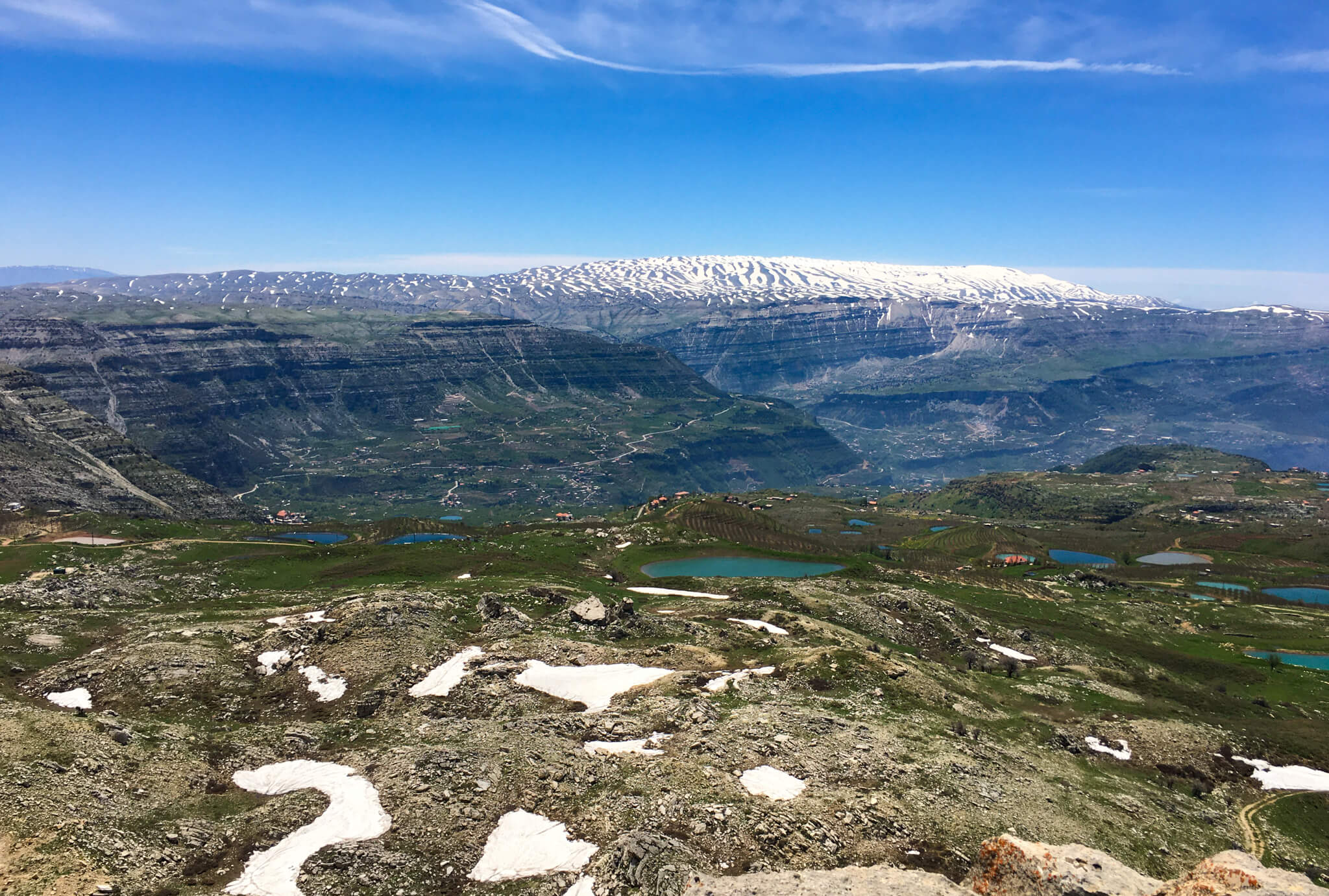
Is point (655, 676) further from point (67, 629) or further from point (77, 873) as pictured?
point (67, 629)

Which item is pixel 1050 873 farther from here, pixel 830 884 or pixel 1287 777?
pixel 1287 777

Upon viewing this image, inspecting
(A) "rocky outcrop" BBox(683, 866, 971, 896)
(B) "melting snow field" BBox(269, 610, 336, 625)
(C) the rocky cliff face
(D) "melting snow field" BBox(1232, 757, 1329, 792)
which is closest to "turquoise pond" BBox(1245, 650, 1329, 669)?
(D) "melting snow field" BBox(1232, 757, 1329, 792)

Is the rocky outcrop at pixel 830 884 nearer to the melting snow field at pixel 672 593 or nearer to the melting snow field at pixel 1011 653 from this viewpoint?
the melting snow field at pixel 1011 653

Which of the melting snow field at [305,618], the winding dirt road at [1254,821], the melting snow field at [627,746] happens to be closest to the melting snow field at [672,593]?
the melting snow field at [305,618]

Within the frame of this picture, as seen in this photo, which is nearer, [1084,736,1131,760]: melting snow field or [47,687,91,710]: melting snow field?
[47,687,91,710]: melting snow field

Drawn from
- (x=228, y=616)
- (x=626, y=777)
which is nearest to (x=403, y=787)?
(x=626, y=777)

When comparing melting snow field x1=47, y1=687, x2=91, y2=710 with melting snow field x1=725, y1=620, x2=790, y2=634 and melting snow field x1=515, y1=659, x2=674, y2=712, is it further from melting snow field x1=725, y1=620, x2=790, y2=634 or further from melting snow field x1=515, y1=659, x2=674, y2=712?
melting snow field x1=725, y1=620, x2=790, y2=634
